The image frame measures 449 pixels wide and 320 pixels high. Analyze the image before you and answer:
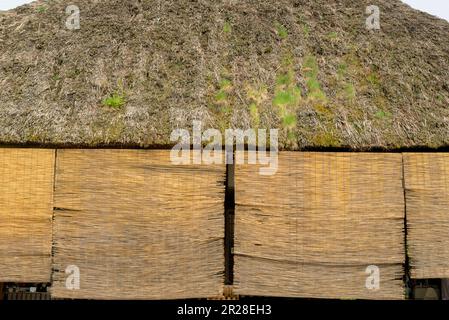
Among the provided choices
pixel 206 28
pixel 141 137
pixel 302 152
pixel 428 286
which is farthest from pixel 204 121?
pixel 428 286

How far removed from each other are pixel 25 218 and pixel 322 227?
12.8ft

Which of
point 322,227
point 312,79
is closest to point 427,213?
point 322,227

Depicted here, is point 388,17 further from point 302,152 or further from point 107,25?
point 107,25

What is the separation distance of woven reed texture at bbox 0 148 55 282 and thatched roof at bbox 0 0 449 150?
0.39m

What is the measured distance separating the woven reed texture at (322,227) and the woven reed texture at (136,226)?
0.47 metres

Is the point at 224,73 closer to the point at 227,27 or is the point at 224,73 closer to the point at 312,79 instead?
the point at 227,27

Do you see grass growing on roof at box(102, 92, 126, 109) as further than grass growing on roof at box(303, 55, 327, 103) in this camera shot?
No

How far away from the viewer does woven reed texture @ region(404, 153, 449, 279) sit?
6074mm

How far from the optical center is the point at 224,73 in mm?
6711

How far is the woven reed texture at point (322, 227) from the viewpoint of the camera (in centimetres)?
605

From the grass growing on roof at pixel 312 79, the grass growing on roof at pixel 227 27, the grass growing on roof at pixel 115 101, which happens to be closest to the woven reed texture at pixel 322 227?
the grass growing on roof at pixel 312 79

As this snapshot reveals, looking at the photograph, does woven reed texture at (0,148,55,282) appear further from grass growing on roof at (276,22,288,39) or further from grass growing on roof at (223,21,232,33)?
grass growing on roof at (276,22,288,39)

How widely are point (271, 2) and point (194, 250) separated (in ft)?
14.7

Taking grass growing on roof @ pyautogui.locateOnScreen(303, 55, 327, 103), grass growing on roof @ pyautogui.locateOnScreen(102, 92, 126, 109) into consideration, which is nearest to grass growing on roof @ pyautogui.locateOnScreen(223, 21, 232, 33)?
grass growing on roof @ pyautogui.locateOnScreen(303, 55, 327, 103)
